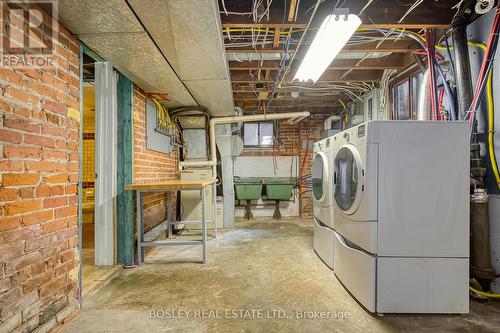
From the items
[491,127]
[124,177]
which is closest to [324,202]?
[491,127]

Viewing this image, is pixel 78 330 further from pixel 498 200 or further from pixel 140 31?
pixel 498 200

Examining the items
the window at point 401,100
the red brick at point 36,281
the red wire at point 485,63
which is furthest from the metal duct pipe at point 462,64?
the red brick at point 36,281

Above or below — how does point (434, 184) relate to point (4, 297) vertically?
above

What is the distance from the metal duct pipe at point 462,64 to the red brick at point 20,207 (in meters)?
3.28

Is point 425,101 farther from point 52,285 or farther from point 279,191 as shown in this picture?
point 52,285

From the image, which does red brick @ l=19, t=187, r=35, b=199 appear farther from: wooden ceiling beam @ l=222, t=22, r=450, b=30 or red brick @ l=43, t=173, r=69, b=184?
wooden ceiling beam @ l=222, t=22, r=450, b=30

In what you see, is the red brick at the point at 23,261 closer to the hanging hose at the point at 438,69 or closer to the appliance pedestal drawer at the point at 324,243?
the appliance pedestal drawer at the point at 324,243

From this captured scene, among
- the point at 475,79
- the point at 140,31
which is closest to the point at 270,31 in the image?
the point at 140,31

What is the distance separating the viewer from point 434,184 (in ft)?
5.74

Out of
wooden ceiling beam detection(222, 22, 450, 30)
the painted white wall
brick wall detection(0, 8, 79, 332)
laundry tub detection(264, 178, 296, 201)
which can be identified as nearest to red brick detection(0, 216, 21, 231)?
brick wall detection(0, 8, 79, 332)

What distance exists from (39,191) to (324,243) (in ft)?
8.38

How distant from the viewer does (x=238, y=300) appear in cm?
194

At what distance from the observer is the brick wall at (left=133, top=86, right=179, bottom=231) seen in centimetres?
286

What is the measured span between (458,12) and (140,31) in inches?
102
